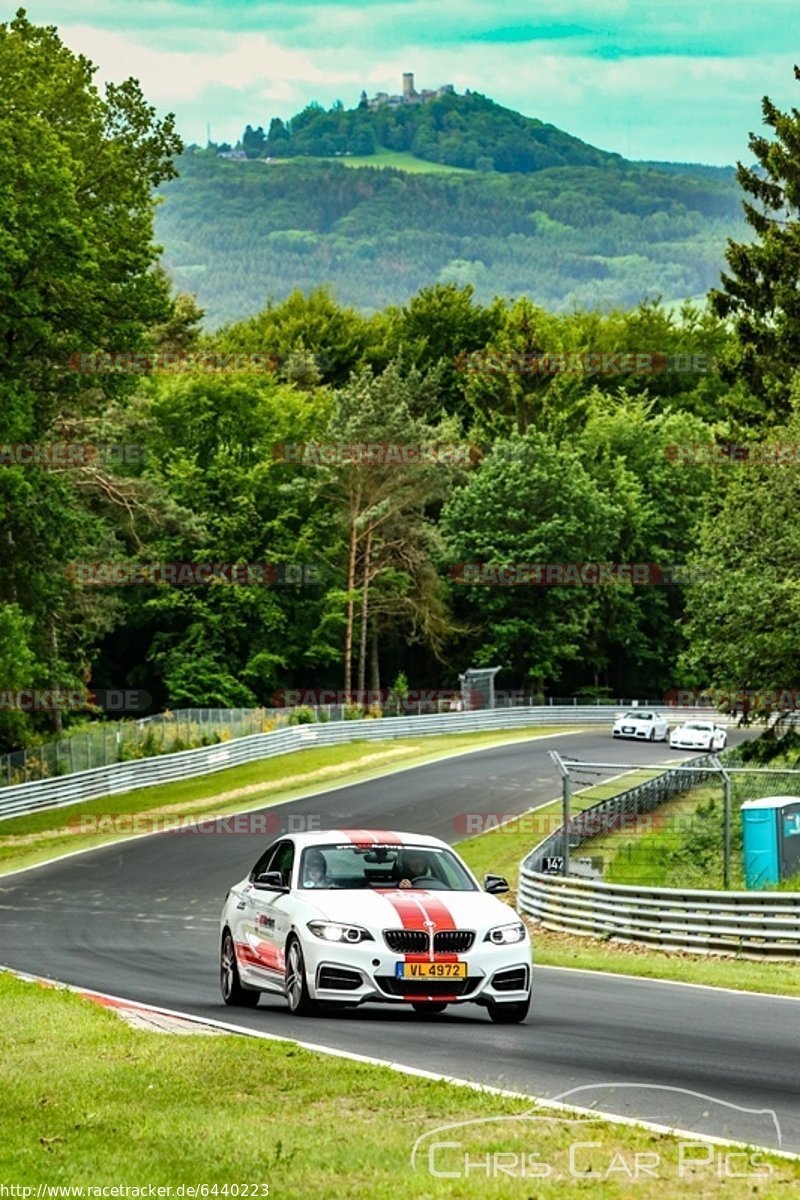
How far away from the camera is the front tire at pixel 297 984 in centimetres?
1549

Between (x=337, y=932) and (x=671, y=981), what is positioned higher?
(x=337, y=932)

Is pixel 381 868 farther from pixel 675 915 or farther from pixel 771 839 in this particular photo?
pixel 771 839

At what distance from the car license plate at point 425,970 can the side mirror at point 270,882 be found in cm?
151

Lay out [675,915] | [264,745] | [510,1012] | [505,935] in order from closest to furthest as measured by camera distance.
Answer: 1. [505,935]
2. [510,1012]
3. [675,915]
4. [264,745]

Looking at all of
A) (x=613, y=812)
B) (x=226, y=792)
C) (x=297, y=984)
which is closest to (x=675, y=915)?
(x=613, y=812)

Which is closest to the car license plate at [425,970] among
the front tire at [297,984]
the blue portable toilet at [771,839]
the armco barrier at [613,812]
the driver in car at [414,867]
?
the front tire at [297,984]

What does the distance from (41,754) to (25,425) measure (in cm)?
1103

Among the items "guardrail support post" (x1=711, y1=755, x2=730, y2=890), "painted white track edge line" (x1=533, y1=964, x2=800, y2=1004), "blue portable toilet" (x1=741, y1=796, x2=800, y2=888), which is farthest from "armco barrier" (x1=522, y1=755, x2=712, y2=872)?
"painted white track edge line" (x1=533, y1=964, x2=800, y2=1004)

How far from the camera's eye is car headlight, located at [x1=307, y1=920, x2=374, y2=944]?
15.1 meters

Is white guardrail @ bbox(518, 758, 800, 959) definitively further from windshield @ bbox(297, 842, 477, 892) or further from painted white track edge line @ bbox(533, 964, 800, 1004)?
windshield @ bbox(297, 842, 477, 892)

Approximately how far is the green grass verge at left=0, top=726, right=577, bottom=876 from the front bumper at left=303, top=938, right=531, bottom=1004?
27.9m

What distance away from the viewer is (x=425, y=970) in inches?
595

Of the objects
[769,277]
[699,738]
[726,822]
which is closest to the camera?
[726,822]

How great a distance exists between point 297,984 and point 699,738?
182ft
